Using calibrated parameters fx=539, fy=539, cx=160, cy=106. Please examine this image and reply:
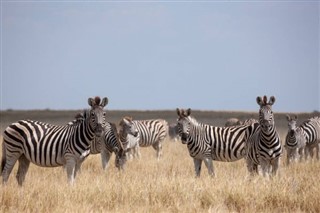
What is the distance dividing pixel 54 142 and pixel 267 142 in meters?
4.28

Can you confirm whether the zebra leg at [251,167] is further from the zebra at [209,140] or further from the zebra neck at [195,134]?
the zebra neck at [195,134]

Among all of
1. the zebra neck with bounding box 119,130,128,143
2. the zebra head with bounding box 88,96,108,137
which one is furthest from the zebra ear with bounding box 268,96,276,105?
the zebra neck with bounding box 119,130,128,143

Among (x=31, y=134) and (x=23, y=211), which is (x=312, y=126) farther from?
(x=23, y=211)

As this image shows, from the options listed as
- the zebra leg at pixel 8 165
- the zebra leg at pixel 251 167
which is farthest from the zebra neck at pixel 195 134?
the zebra leg at pixel 8 165

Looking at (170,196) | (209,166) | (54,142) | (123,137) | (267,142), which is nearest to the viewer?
(170,196)

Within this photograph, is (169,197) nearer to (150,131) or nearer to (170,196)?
(170,196)

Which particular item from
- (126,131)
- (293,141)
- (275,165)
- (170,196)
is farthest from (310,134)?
(170,196)

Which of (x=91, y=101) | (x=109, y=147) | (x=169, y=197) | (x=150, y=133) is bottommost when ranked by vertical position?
(x=169, y=197)

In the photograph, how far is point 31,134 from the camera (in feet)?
36.2

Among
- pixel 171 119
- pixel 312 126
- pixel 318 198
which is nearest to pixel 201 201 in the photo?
pixel 318 198

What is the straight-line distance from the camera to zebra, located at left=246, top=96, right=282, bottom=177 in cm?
1059

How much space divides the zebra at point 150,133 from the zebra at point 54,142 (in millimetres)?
7564

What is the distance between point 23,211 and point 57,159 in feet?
10.0

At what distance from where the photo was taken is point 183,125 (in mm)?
12344
